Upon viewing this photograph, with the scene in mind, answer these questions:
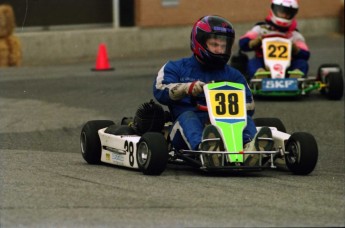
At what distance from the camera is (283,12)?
52.0ft

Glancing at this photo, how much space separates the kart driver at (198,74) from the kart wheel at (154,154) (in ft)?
1.56

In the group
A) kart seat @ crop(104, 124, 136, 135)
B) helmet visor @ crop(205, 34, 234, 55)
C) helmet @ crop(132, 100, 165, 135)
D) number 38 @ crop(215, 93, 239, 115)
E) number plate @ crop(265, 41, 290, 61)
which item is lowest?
number plate @ crop(265, 41, 290, 61)

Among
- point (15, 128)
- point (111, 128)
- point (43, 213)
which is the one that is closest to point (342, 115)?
point (15, 128)

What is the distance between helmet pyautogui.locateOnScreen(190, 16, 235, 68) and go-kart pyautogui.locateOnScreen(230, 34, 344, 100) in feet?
18.3

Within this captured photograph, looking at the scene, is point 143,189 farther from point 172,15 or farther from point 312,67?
point 172,15

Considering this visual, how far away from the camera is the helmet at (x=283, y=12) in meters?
15.8

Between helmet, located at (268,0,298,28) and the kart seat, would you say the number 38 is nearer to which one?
the kart seat

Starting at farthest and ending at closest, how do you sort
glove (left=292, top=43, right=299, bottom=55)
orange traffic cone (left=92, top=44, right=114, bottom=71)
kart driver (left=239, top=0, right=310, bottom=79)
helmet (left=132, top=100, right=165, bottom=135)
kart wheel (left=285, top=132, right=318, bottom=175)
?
orange traffic cone (left=92, top=44, right=114, bottom=71), kart driver (left=239, top=0, right=310, bottom=79), glove (left=292, top=43, right=299, bottom=55), helmet (left=132, top=100, right=165, bottom=135), kart wheel (left=285, top=132, right=318, bottom=175)

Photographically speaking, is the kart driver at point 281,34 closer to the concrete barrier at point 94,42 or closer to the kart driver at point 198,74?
the kart driver at point 198,74

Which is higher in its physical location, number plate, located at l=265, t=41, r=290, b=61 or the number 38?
the number 38

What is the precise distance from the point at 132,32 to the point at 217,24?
12.8m

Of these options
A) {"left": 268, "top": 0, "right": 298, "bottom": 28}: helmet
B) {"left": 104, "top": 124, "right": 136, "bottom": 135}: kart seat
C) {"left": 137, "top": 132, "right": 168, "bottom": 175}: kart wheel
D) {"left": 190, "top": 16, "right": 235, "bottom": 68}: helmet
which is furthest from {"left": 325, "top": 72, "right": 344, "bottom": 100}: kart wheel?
{"left": 137, "top": 132, "right": 168, "bottom": 175}: kart wheel

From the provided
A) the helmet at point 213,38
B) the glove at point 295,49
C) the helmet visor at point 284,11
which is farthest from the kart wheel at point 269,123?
the helmet visor at point 284,11

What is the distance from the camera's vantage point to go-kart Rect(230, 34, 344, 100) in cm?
1527
